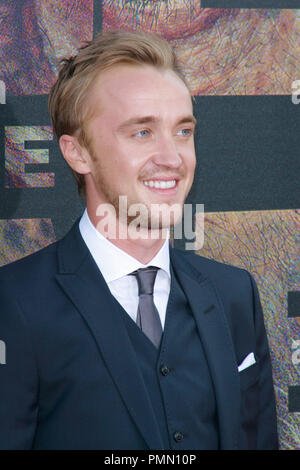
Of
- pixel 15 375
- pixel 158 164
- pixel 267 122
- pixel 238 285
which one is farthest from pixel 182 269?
pixel 267 122

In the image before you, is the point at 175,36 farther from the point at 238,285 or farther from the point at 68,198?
the point at 238,285

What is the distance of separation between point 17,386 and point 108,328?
26 cm

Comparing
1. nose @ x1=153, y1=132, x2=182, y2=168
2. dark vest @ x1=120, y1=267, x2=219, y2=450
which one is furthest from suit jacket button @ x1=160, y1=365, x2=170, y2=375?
nose @ x1=153, y1=132, x2=182, y2=168

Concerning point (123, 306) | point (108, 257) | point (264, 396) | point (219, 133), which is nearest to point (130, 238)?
point (108, 257)

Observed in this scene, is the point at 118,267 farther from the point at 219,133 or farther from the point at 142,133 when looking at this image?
the point at 219,133

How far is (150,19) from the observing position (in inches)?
87.1

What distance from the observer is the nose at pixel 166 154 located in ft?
5.10

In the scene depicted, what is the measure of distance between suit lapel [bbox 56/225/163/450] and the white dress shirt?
0.04 metres

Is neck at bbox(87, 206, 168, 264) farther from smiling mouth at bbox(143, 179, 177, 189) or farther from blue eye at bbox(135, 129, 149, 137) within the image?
blue eye at bbox(135, 129, 149, 137)

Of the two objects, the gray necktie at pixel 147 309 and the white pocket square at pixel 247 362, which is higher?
the gray necktie at pixel 147 309

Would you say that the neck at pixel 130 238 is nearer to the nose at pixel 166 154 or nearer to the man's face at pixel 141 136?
the man's face at pixel 141 136

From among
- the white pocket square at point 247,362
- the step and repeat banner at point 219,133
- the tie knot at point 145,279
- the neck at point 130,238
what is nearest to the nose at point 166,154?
the neck at point 130,238

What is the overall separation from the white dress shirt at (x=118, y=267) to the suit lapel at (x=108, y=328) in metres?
0.04

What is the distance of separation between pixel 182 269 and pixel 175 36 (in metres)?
0.99
